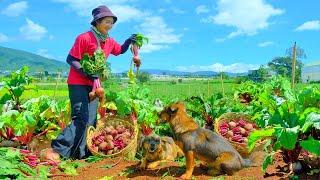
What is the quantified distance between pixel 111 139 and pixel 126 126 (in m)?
0.48

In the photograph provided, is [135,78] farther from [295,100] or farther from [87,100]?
[295,100]

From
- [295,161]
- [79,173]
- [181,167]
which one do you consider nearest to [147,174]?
[181,167]

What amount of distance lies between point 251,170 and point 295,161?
2.33 ft

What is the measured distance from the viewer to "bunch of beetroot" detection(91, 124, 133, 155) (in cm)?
821

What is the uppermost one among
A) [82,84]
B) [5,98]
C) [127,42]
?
[127,42]

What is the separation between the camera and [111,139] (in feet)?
27.2

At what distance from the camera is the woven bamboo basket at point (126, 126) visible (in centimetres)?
793

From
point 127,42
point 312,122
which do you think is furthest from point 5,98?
point 312,122

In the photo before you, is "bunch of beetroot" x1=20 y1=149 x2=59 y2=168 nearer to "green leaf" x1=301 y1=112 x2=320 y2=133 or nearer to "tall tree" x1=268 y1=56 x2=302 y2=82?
"green leaf" x1=301 y1=112 x2=320 y2=133

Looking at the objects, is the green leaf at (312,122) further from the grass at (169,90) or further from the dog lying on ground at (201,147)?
the grass at (169,90)

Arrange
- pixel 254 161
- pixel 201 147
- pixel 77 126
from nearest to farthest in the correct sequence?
pixel 201 147 < pixel 254 161 < pixel 77 126

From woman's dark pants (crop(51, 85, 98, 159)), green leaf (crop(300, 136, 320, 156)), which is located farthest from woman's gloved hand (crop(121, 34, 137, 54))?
green leaf (crop(300, 136, 320, 156))

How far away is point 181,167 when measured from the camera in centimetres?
666

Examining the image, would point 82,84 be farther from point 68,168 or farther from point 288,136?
point 288,136
